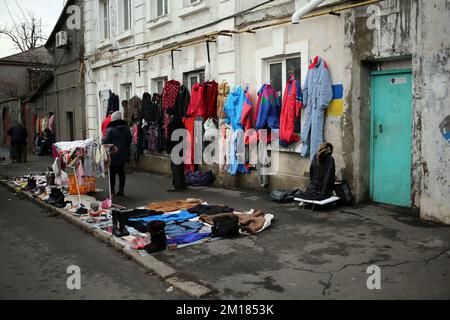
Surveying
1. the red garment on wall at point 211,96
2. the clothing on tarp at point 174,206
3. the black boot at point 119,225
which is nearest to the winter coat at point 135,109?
the red garment on wall at point 211,96

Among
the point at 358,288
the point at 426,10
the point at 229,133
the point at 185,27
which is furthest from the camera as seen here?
the point at 185,27

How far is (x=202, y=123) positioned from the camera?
1162 centimetres

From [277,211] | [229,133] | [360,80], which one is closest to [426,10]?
[360,80]

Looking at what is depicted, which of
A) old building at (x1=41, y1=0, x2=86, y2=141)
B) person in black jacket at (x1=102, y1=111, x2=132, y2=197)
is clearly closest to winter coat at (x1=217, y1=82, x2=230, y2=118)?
person in black jacket at (x1=102, y1=111, x2=132, y2=197)

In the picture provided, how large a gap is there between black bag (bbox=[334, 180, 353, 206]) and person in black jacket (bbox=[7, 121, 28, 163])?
15356mm

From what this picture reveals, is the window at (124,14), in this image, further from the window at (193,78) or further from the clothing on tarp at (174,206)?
the clothing on tarp at (174,206)

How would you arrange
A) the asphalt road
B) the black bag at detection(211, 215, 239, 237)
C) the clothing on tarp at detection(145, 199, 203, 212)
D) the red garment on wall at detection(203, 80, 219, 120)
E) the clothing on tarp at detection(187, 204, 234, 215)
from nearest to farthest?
the asphalt road, the black bag at detection(211, 215, 239, 237), the clothing on tarp at detection(187, 204, 234, 215), the clothing on tarp at detection(145, 199, 203, 212), the red garment on wall at detection(203, 80, 219, 120)

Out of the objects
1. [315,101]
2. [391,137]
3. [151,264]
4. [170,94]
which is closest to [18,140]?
[170,94]

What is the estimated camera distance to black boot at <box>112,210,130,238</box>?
6.68 meters

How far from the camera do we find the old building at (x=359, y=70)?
662 centimetres

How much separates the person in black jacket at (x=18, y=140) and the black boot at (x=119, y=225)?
1434 cm

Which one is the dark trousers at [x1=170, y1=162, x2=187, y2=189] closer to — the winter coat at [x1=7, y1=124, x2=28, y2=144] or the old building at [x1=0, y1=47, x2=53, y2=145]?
the winter coat at [x1=7, y1=124, x2=28, y2=144]
